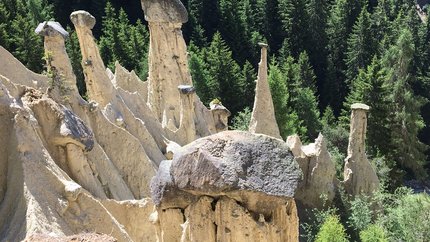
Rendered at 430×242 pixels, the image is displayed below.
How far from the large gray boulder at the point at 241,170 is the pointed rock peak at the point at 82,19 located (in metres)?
9.40

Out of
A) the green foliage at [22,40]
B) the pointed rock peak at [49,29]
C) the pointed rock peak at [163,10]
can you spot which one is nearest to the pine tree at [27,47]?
the green foliage at [22,40]

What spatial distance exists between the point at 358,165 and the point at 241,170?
540 inches

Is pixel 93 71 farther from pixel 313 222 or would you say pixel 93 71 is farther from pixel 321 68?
pixel 321 68

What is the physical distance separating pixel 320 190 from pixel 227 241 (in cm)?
1210

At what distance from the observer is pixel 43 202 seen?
32.1ft

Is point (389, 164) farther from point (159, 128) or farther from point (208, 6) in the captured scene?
point (208, 6)

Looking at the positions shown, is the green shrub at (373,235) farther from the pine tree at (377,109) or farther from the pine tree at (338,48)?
the pine tree at (338,48)

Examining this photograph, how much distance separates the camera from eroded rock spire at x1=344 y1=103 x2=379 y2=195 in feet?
66.8

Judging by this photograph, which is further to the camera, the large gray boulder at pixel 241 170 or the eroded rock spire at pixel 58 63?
the eroded rock spire at pixel 58 63

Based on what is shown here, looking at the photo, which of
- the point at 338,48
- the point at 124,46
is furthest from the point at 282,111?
the point at 338,48

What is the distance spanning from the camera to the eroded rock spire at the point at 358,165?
2036 cm

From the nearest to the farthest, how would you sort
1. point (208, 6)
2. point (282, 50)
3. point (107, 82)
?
1. point (107, 82)
2. point (282, 50)
3. point (208, 6)

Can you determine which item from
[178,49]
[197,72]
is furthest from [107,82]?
[197,72]

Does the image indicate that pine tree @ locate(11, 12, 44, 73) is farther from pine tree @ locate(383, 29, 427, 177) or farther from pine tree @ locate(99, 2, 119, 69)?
pine tree @ locate(383, 29, 427, 177)
